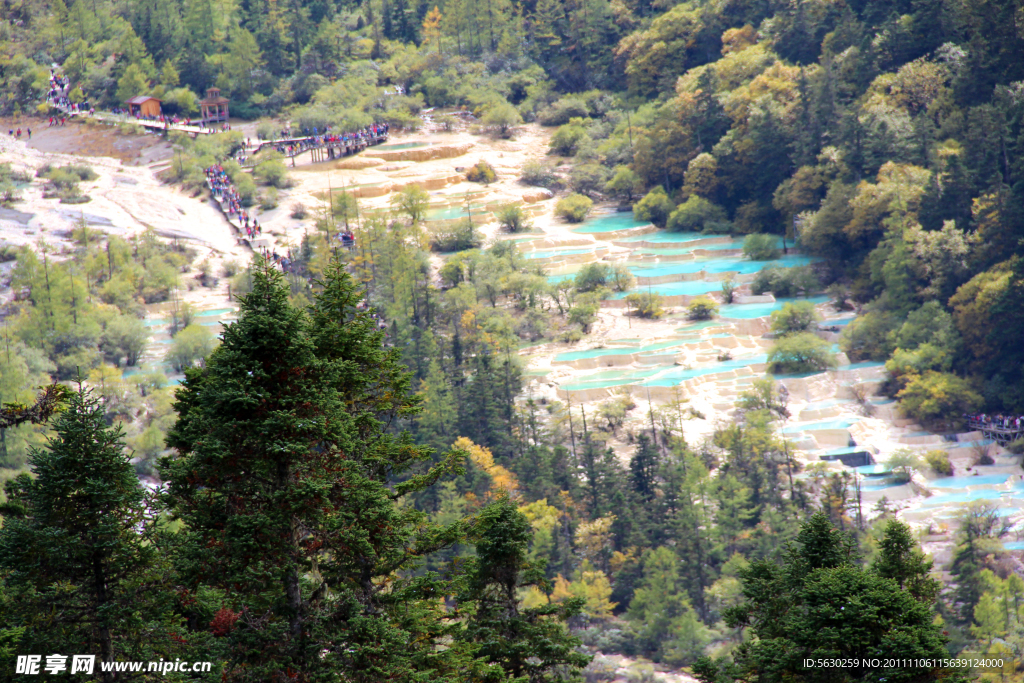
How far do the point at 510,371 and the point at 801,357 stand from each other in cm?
1367

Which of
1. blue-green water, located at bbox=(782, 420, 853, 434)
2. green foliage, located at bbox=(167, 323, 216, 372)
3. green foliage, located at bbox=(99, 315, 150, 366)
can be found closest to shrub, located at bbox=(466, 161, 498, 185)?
green foliage, located at bbox=(167, 323, 216, 372)

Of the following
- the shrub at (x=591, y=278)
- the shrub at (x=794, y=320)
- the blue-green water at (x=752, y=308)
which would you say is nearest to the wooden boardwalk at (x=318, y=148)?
the shrub at (x=591, y=278)

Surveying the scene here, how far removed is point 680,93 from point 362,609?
65.3 meters

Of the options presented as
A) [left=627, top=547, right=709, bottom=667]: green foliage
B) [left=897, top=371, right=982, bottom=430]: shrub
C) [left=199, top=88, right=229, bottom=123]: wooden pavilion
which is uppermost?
[left=199, top=88, right=229, bottom=123]: wooden pavilion

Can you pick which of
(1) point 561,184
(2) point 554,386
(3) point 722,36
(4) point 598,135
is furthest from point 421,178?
(2) point 554,386

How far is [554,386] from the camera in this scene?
50719 mm

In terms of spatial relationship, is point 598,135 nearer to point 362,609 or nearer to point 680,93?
point 680,93

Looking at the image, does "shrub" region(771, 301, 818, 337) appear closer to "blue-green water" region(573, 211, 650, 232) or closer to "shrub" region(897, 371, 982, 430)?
"shrub" region(897, 371, 982, 430)

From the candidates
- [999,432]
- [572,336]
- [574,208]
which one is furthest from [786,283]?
[574,208]

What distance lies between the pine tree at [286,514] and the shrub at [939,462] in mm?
32598

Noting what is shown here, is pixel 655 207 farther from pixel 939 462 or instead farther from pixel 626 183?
pixel 939 462

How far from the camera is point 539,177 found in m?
80.9

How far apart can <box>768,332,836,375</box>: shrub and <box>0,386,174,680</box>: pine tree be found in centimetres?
4055

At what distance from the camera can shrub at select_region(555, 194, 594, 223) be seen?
244ft
